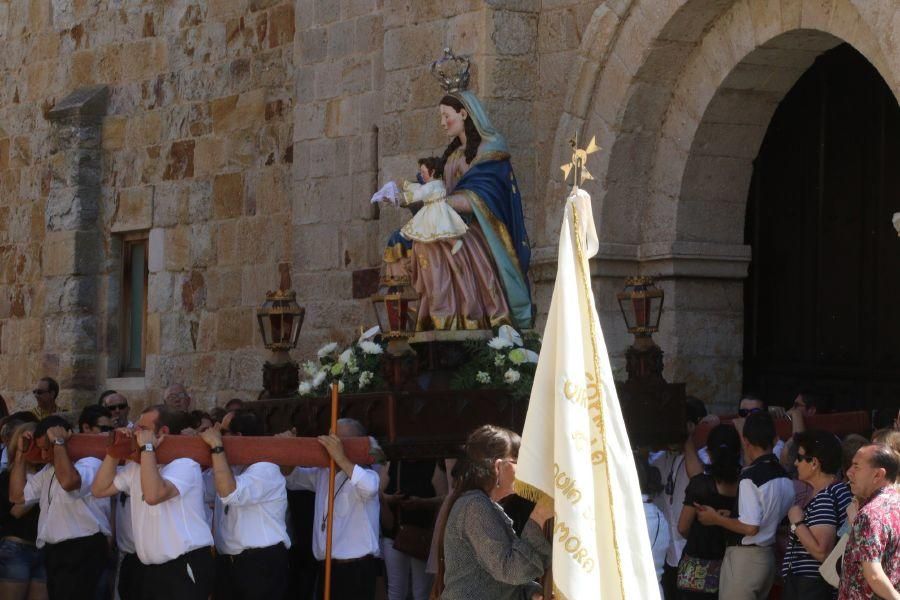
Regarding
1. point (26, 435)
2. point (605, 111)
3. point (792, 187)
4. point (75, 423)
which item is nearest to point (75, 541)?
point (26, 435)

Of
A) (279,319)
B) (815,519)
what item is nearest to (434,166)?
(279,319)

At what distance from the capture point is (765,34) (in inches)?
419

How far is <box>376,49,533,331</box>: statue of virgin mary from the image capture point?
10.1 metres

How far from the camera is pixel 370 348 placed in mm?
9812

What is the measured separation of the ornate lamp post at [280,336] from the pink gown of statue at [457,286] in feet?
2.47

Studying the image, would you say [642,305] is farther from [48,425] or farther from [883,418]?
[48,425]

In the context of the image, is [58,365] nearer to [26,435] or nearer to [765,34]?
[26,435]

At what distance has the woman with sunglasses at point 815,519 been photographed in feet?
25.0

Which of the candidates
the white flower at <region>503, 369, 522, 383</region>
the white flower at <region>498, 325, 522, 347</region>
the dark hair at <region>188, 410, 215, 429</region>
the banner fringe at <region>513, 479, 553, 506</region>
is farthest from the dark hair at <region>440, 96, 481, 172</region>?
the banner fringe at <region>513, 479, 553, 506</region>

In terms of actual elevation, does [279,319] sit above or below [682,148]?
below

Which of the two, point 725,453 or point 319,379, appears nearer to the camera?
point 725,453

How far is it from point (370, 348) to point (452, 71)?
7.54 feet

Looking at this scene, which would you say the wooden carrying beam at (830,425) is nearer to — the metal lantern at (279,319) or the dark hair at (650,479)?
the dark hair at (650,479)

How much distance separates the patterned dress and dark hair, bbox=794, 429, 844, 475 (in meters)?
0.82
